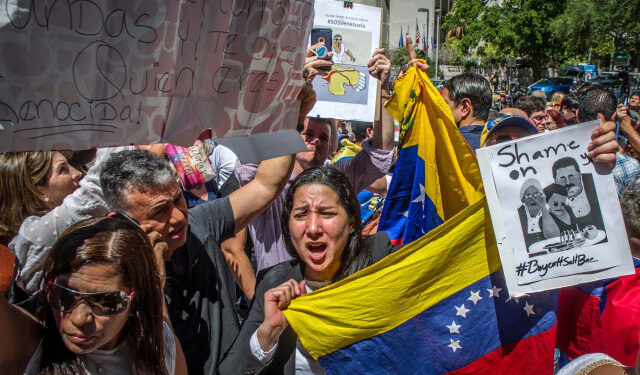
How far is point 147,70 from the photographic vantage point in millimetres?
1891

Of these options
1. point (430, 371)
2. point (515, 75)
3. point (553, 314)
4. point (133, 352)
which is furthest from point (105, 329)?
point (515, 75)

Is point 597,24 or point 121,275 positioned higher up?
point 597,24

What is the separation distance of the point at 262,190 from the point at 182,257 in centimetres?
56

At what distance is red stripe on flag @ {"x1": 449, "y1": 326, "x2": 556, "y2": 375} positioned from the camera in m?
2.45

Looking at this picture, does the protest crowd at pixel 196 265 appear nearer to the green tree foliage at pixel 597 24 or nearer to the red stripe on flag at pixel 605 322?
the red stripe on flag at pixel 605 322

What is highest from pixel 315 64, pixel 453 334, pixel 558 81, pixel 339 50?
pixel 558 81

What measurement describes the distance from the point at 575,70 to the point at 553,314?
3806 centimetres

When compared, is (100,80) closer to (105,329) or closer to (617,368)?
(105,329)

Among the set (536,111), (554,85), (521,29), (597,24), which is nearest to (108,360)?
(536,111)

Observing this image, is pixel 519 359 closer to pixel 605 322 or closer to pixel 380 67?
pixel 605 322

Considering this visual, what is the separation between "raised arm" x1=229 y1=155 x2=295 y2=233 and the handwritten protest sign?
436 millimetres

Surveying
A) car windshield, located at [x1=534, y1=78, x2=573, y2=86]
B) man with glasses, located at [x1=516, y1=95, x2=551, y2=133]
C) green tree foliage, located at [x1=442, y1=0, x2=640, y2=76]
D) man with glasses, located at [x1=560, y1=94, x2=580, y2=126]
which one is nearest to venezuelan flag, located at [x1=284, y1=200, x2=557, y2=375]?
man with glasses, located at [x1=516, y1=95, x2=551, y2=133]

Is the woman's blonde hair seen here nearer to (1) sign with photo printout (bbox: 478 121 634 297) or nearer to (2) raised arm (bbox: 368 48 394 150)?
(2) raised arm (bbox: 368 48 394 150)

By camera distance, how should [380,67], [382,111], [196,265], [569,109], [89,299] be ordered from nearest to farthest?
[89,299] → [196,265] → [380,67] → [382,111] → [569,109]
